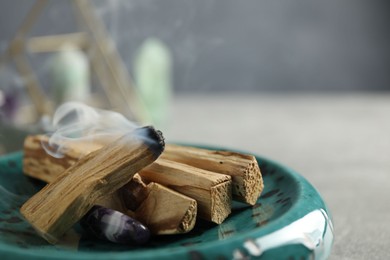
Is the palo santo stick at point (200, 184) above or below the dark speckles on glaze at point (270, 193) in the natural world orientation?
above

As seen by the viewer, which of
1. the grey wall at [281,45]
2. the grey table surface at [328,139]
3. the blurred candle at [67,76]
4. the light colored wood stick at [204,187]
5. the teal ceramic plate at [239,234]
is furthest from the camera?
the grey wall at [281,45]

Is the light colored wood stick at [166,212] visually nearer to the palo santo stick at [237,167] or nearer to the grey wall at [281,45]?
the palo santo stick at [237,167]

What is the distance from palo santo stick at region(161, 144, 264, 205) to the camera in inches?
20.1

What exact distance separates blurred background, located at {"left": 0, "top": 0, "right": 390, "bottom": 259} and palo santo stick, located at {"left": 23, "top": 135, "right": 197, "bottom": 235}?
0.92 ft

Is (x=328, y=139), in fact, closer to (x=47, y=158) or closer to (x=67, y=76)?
(x=67, y=76)

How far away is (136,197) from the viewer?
20.2 inches

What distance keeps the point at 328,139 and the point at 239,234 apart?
1076 mm

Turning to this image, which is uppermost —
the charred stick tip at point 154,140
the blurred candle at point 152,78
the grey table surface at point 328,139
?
the charred stick tip at point 154,140

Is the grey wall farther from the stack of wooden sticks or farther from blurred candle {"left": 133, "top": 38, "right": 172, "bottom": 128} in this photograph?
the stack of wooden sticks

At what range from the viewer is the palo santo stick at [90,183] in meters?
0.47

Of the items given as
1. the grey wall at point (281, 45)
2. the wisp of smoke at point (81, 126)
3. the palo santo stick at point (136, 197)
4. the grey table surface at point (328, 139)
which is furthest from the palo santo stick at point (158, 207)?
the grey wall at point (281, 45)

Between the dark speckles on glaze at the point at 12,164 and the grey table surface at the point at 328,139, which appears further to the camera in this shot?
the grey table surface at the point at 328,139

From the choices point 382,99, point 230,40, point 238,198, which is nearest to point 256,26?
point 230,40

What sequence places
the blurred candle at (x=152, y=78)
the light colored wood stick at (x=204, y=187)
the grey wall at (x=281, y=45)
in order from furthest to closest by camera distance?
the grey wall at (x=281, y=45) → the blurred candle at (x=152, y=78) → the light colored wood stick at (x=204, y=187)
